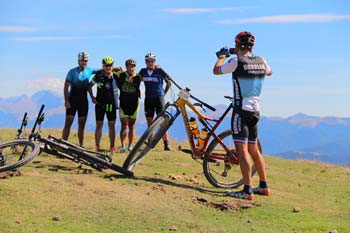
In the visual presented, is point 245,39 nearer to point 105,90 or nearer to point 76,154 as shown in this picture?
point 76,154

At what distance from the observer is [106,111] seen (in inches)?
564

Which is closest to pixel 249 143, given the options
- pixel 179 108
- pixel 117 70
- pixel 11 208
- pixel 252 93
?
pixel 252 93

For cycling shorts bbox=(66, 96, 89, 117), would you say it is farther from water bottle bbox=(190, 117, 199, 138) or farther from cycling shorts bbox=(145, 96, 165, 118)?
water bottle bbox=(190, 117, 199, 138)

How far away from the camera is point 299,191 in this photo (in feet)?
39.2

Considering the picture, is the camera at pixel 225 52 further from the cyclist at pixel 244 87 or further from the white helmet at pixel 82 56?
the white helmet at pixel 82 56

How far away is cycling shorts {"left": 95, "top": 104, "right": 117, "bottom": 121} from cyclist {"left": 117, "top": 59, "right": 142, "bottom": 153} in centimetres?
51

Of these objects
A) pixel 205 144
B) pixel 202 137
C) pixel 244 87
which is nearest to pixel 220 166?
pixel 205 144

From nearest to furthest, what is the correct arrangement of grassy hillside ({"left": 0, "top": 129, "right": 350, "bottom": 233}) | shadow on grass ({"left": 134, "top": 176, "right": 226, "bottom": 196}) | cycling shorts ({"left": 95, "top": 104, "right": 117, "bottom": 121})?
grassy hillside ({"left": 0, "top": 129, "right": 350, "bottom": 233})
shadow on grass ({"left": 134, "top": 176, "right": 226, "bottom": 196})
cycling shorts ({"left": 95, "top": 104, "right": 117, "bottom": 121})

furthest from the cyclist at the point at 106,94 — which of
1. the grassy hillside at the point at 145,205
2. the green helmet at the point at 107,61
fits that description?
the grassy hillside at the point at 145,205

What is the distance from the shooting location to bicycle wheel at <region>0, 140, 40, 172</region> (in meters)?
9.55

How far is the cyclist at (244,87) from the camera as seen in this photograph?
9641mm

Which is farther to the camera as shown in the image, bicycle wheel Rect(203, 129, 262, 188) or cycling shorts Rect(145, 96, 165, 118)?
cycling shorts Rect(145, 96, 165, 118)

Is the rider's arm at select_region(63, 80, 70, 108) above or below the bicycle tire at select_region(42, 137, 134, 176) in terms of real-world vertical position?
above

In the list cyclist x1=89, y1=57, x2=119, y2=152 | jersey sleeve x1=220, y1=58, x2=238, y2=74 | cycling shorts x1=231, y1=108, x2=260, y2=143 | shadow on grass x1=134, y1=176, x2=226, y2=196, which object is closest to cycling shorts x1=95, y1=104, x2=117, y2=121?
cyclist x1=89, y1=57, x2=119, y2=152
